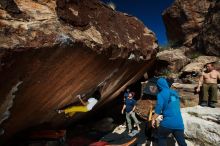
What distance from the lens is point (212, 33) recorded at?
45.5 feet

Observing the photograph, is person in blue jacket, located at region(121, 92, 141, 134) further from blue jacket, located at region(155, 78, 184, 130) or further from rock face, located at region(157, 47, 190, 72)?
rock face, located at region(157, 47, 190, 72)

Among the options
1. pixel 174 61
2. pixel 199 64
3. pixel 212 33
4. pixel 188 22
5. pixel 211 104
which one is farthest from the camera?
pixel 188 22

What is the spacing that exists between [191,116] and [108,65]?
263 cm

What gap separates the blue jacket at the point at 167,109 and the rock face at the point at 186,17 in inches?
540

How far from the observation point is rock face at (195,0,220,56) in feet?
44.6

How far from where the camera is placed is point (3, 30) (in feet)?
12.2

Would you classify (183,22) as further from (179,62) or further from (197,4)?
(179,62)

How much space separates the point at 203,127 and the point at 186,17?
13.9 m

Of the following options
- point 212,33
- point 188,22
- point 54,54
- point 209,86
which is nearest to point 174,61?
point 212,33

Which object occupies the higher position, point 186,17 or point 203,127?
point 186,17

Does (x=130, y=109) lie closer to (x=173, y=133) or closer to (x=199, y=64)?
(x=173, y=133)

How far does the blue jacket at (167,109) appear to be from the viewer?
498 cm

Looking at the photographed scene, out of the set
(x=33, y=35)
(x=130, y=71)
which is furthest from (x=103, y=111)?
(x=33, y=35)

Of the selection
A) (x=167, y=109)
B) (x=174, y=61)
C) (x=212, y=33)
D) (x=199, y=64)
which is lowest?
(x=167, y=109)
